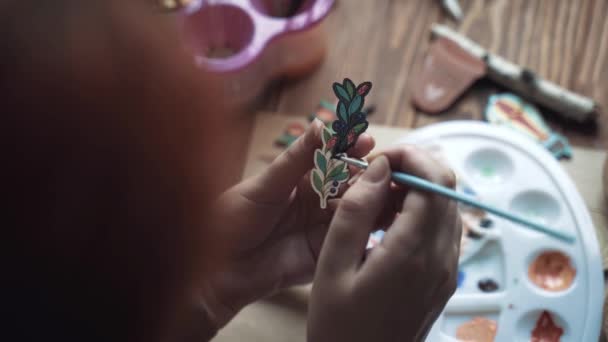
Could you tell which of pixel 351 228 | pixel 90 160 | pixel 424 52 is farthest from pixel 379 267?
pixel 424 52

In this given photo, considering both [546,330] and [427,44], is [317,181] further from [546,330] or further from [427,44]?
[427,44]

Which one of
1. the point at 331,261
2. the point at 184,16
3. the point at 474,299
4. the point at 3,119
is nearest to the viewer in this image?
the point at 3,119

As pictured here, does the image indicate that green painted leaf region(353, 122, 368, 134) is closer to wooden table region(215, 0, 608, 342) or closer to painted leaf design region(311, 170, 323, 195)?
painted leaf design region(311, 170, 323, 195)

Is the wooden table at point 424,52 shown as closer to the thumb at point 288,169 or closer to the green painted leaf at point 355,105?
the thumb at point 288,169

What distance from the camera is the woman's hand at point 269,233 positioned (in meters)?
0.54

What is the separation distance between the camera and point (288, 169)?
1.77 ft

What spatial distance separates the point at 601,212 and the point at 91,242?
2.05 ft

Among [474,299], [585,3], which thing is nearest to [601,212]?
[474,299]

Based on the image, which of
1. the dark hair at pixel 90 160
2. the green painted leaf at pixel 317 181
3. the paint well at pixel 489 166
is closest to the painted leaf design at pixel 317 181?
the green painted leaf at pixel 317 181

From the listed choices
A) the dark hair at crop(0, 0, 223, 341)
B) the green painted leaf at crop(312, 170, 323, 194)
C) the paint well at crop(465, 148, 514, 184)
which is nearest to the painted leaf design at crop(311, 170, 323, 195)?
the green painted leaf at crop(312, 170, 323, 194)

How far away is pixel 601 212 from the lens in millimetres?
708

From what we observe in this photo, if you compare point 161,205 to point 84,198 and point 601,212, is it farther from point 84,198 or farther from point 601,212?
point 601,212

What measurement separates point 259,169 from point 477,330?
0.33 metres

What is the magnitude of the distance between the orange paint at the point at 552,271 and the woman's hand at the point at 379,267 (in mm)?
232
